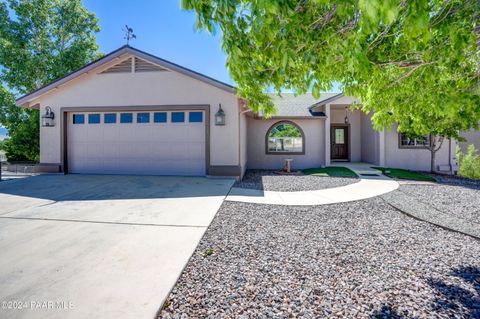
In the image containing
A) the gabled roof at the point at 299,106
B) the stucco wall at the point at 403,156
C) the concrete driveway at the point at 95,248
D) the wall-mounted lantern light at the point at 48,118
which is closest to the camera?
the concrete driveway at the point at 95,248

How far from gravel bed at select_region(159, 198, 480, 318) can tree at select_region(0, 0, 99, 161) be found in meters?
15.1

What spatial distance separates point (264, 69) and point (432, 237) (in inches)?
153

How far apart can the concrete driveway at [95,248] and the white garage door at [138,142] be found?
113 inches

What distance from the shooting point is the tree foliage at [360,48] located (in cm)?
200

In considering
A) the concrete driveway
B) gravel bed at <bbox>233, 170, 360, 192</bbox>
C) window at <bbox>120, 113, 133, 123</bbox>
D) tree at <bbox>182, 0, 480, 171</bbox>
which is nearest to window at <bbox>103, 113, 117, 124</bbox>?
window at <bbox>120, 113, 133, 123</bbox>

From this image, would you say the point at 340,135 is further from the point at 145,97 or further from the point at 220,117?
the point at 145,97

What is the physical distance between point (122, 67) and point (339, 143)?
1320 cm

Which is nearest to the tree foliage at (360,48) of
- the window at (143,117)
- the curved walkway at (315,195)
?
the curved walkway at (315,195)

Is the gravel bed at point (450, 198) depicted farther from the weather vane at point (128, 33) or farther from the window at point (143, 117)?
the weather vane at point (128, 33)

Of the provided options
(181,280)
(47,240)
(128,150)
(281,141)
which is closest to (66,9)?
(128,150)

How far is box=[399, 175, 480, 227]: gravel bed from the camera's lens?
5.34 meters

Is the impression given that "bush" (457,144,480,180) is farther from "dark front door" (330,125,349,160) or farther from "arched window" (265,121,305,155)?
"arched window" (265,121,305,155)

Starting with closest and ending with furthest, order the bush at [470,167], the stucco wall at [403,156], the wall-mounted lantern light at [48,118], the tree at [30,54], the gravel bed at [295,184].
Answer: the gravel bed at [295,184], the wall-mounted lantern light at [48,118], the bush at [470,167], the stucco wall at [403,156], the tree at [30,54]

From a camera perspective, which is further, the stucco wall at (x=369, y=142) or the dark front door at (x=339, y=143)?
the dark front door at (x=339, y=143)
